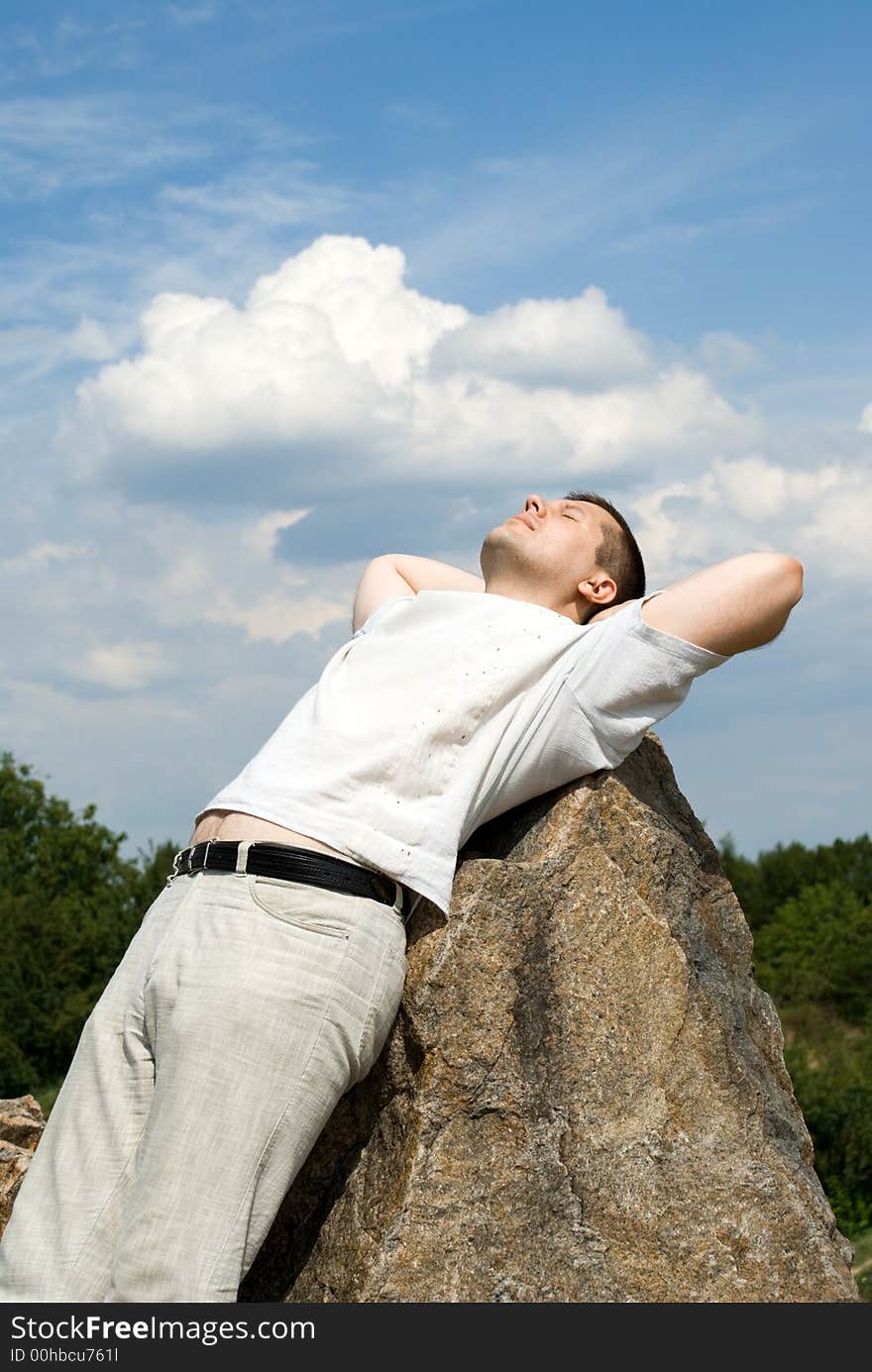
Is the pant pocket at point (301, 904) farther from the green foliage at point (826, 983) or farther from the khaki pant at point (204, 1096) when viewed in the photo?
the green foliage at point (826, 983)

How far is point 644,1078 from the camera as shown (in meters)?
4.37

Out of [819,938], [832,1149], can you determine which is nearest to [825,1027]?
[819,938]

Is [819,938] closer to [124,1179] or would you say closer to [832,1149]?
[832,1149]

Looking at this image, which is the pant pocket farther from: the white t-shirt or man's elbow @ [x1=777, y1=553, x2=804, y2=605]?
man's elbow @ [x1=777, y1=553, x2=804, y2=605]

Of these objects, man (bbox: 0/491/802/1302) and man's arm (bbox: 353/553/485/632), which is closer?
man (bbox: 0/491/802/1302)

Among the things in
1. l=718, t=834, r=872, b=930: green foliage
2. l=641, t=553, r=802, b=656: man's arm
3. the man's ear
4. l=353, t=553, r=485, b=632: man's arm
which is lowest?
l=641, t=553, r=802, b=656: man's arm

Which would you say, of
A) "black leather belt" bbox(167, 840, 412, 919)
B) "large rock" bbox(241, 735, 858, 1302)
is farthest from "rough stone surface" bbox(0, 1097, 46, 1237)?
"black leather belt" bbox(167, 840, 412, 919)

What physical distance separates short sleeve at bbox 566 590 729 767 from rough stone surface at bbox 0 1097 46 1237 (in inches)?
126

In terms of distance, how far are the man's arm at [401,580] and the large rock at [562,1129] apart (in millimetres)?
1150

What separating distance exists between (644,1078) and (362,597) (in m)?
2.09

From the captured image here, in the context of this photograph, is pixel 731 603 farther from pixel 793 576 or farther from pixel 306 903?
pixel 306 903

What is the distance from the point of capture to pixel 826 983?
1243 inches

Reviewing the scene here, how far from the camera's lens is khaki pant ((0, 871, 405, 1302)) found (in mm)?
3777

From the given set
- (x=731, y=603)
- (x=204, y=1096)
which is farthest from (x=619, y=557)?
(x=204, y=1096)
